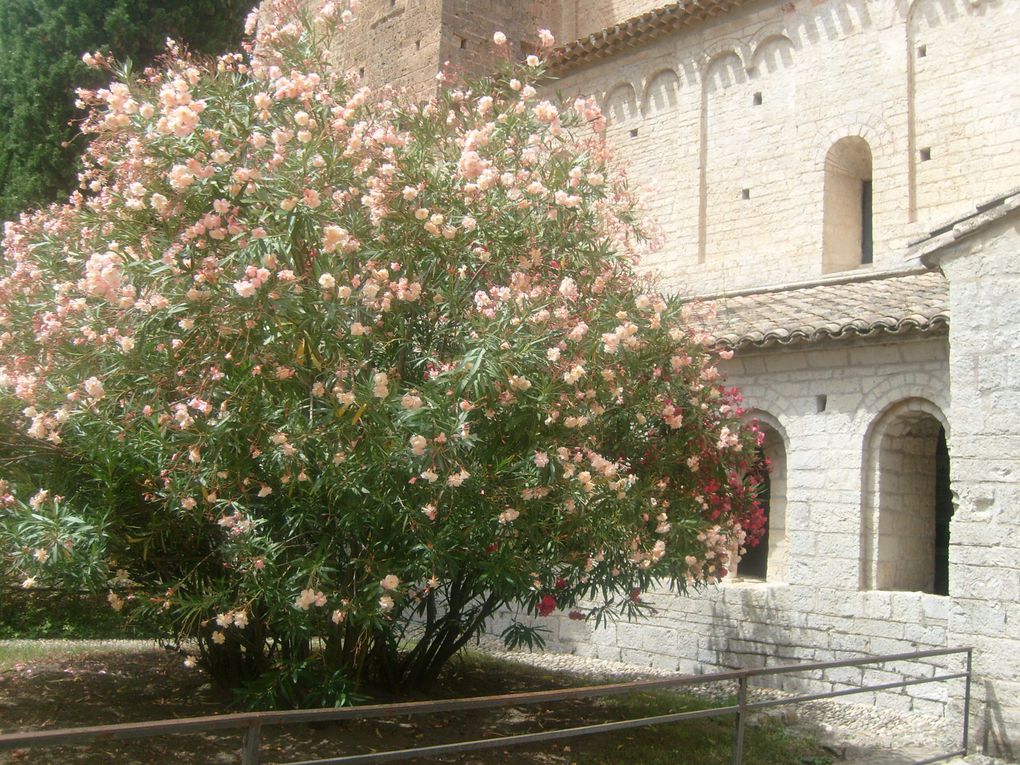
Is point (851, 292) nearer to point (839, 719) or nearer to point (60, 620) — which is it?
point (839, 719)

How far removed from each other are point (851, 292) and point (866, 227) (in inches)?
82.7

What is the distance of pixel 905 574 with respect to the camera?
9.97 m

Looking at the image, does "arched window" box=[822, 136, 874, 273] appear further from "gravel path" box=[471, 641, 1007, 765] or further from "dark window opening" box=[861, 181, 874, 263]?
"gravel path" box=[471, 641, 1007, 765]

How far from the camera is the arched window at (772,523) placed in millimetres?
10570

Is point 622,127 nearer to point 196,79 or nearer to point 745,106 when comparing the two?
point 745,106

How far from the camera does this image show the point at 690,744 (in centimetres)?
760

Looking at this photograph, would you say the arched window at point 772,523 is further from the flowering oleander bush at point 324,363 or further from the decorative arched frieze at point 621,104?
the decorative arched frieze at point 621,104

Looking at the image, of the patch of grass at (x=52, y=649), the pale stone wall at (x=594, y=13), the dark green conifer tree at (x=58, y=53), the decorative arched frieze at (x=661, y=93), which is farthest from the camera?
the pale stone wall at (x=594, y=13)

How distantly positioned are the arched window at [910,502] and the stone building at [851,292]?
0.03m

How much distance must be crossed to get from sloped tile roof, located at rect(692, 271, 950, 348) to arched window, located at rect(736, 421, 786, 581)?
109 centimetres

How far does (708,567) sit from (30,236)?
5.52 metres

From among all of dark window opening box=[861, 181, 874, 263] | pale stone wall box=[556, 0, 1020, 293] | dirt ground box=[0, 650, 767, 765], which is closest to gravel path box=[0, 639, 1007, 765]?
dirt ground box=[0, 650, 767, 765]

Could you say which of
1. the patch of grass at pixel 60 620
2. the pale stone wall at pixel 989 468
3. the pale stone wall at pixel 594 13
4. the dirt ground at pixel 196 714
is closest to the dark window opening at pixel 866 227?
the pale stone wall at pixel 989 468

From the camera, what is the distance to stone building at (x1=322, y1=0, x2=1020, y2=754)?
789 cm
